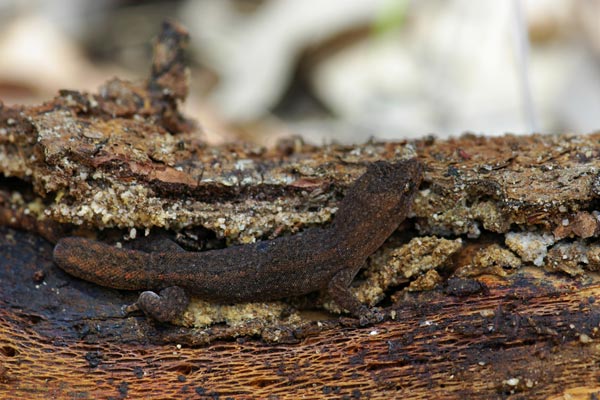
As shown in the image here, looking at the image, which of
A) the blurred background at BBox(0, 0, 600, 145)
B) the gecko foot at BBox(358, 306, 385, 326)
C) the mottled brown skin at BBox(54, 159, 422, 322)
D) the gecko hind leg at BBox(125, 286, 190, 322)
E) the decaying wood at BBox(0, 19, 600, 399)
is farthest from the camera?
the blurred background at BBox(0, 0, 600, 145)

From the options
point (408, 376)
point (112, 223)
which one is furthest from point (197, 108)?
point (408, 376)

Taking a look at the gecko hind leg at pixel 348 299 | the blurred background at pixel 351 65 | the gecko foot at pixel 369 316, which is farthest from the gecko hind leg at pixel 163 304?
the blurred background at pixel 351 65

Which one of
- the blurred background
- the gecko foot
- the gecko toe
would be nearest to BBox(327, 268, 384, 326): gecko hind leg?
the gecko foot

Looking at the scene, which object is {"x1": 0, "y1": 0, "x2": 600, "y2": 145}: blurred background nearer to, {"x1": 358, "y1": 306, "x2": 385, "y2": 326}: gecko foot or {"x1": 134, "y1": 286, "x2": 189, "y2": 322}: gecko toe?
{"x1": 134, "y1": 286, "x2": 189, "y2": 322}: gecko toe

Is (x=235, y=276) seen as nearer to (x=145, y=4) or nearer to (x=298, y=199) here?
(x=298, y=199)

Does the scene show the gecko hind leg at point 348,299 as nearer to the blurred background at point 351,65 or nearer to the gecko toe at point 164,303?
the gecko toe at point 164,303

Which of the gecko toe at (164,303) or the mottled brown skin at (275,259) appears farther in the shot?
the mottled brown skin at (275,259)

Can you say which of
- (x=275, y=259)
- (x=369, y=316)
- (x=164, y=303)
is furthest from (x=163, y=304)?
(x=369, y=316)
